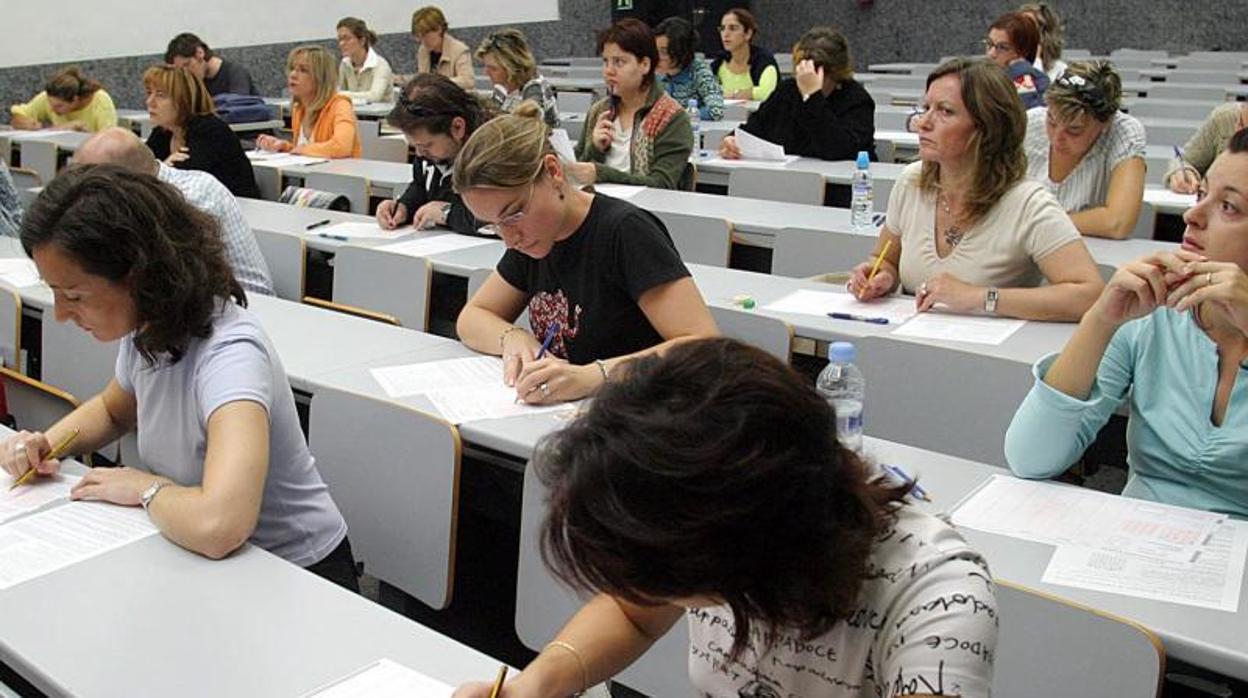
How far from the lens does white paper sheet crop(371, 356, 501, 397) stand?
8.04 feet

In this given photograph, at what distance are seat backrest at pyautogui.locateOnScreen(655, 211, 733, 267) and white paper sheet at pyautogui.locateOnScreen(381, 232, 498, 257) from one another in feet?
2.00

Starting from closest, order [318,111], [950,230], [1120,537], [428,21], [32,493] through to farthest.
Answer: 1. [1120,537]
2. [32,493]
3. [950,230]
4. [318,111]
5. [428,21]

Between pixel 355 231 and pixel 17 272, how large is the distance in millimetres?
1069

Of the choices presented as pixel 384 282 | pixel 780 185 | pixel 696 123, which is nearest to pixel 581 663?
pixel 384 282

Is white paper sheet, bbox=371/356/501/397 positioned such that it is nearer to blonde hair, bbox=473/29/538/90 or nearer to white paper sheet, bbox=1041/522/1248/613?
white paper sheet, bbox=1041/522/1248/613

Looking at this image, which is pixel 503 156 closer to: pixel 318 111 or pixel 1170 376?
pixel 1170 376

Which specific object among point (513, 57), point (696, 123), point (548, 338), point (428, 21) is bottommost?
point (548, 338)

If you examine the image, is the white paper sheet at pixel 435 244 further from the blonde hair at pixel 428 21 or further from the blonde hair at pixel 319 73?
the blonde hair at pixel 428 21

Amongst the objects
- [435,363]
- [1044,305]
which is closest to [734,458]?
[435,363]

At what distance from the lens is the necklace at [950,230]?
9.59ft

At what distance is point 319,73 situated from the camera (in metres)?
5.70

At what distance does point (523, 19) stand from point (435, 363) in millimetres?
9836

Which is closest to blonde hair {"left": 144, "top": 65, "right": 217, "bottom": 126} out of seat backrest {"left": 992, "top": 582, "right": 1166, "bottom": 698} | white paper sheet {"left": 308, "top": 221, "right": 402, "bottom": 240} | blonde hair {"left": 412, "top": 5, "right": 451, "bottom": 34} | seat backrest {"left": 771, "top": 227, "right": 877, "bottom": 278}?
white paper sheet {"left": 308, "top": 221, "right": 402, "bottom": 240}

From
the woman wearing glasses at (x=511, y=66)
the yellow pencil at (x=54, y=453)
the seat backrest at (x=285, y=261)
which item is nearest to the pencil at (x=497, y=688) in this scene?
the yellow pencil at (x=54, y=453)
